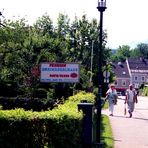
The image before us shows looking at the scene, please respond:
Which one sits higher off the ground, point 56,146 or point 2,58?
point 2,58

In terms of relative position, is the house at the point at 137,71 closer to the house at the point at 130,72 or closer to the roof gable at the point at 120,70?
the house at the point at 130,72

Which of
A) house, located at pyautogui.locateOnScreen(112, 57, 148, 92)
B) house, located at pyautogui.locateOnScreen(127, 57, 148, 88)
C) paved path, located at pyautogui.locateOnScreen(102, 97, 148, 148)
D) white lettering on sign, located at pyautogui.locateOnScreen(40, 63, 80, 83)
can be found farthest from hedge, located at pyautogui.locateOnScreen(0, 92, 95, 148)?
house, located at pyautogui.locateOnScreen(127, 57, 148, 88)

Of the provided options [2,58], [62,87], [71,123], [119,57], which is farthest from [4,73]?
[119,57]

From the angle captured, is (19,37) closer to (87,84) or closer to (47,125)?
(87,84)

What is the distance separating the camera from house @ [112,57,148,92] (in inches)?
5743

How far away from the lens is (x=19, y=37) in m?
45.4

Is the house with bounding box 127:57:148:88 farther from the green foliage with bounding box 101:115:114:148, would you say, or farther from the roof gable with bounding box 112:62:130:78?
the green foliage with bounding box 101:115:114:148

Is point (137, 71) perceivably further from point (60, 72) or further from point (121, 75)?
point (60, 72)

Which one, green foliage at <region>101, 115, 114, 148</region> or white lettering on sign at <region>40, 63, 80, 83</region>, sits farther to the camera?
white lettering on sign at <region>40, 63, 80, 83</region>

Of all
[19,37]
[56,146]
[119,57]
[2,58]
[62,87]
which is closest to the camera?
[56,146]

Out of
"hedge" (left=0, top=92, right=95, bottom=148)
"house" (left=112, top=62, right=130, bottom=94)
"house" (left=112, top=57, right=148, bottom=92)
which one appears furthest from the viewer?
"house" (left=112, top=57, right=148, bottom=92)

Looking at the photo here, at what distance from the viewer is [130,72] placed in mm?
148625

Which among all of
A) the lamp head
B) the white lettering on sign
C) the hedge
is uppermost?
the lamp head

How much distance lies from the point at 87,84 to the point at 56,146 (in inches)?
1175
